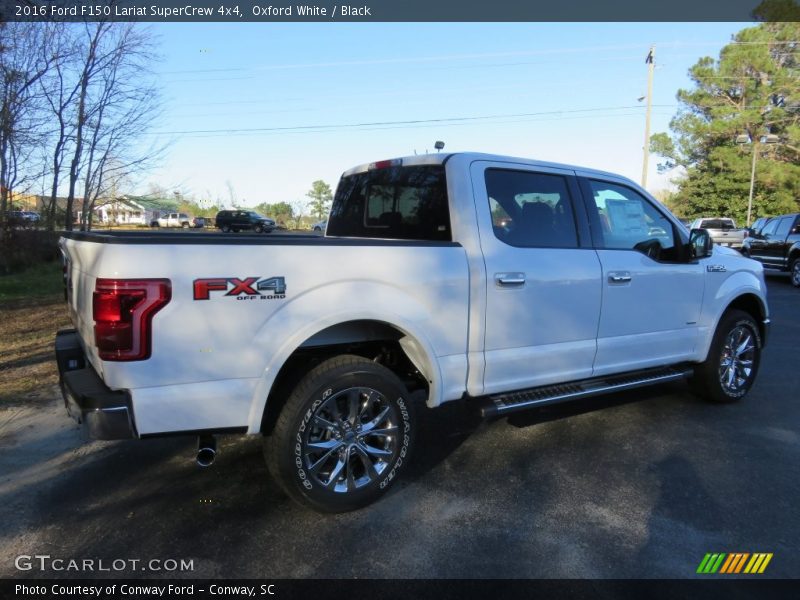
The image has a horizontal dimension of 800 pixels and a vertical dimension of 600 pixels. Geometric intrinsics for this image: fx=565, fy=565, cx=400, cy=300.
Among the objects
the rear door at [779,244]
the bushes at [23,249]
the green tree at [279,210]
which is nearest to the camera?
the bushes at [23,249]

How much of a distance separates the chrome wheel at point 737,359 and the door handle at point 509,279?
259 centimetres

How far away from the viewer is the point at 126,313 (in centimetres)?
253

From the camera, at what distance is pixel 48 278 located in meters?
13.6

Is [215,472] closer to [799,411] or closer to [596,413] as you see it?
[596,413]

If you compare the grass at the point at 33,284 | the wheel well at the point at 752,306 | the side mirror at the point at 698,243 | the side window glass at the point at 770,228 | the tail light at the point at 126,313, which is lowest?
the grass at the point at 33,284

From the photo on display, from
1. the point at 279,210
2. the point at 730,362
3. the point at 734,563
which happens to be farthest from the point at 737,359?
the point at 279,210

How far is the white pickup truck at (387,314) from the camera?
103 inches

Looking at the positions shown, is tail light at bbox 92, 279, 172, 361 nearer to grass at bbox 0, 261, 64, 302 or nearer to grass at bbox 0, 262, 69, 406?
grass at bbox 0, 262, 69, 406

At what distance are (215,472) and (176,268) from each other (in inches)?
66.5

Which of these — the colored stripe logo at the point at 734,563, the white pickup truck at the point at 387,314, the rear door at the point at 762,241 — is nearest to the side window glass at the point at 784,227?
the rear door at the point at 762,241

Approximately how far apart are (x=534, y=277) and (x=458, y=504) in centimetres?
149

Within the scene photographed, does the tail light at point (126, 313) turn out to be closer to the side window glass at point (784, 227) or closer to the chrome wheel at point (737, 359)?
the chrome wheel at point (737, 359)
